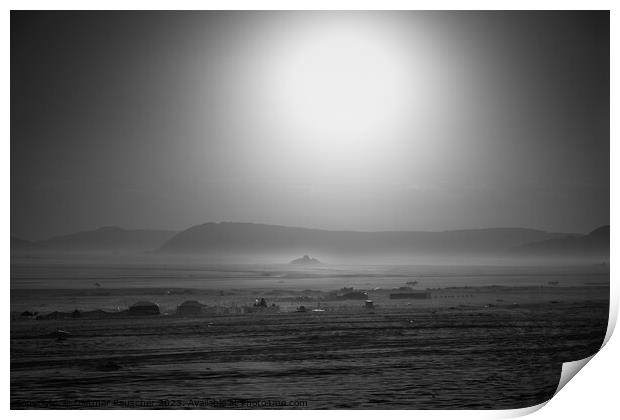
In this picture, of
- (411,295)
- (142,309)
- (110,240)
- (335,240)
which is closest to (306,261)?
(335,240)

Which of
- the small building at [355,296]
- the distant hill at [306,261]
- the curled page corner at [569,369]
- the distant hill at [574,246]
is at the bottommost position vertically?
the curled page corner at [569,369]

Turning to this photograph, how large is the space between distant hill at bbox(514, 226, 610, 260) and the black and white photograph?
2cm

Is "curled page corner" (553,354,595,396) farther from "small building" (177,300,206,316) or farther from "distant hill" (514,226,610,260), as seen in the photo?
"small building" (177,300,206,316)

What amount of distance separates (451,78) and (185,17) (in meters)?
1.94

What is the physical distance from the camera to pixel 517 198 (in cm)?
572

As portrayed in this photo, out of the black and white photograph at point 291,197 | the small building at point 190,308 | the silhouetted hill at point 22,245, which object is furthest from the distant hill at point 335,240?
the silhouetted hill at point 22,245

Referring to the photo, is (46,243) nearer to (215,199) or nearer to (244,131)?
(215,199)

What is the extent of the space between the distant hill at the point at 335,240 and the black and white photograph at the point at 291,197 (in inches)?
0.6

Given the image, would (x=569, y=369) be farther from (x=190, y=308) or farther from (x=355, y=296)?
(x=190, y=308)

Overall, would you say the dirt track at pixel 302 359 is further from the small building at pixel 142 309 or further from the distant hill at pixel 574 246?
the distant hill at pixel 574 246

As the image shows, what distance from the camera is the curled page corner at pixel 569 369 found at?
5.61 meters

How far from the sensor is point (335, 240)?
224 inches

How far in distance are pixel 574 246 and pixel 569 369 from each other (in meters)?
0.88
